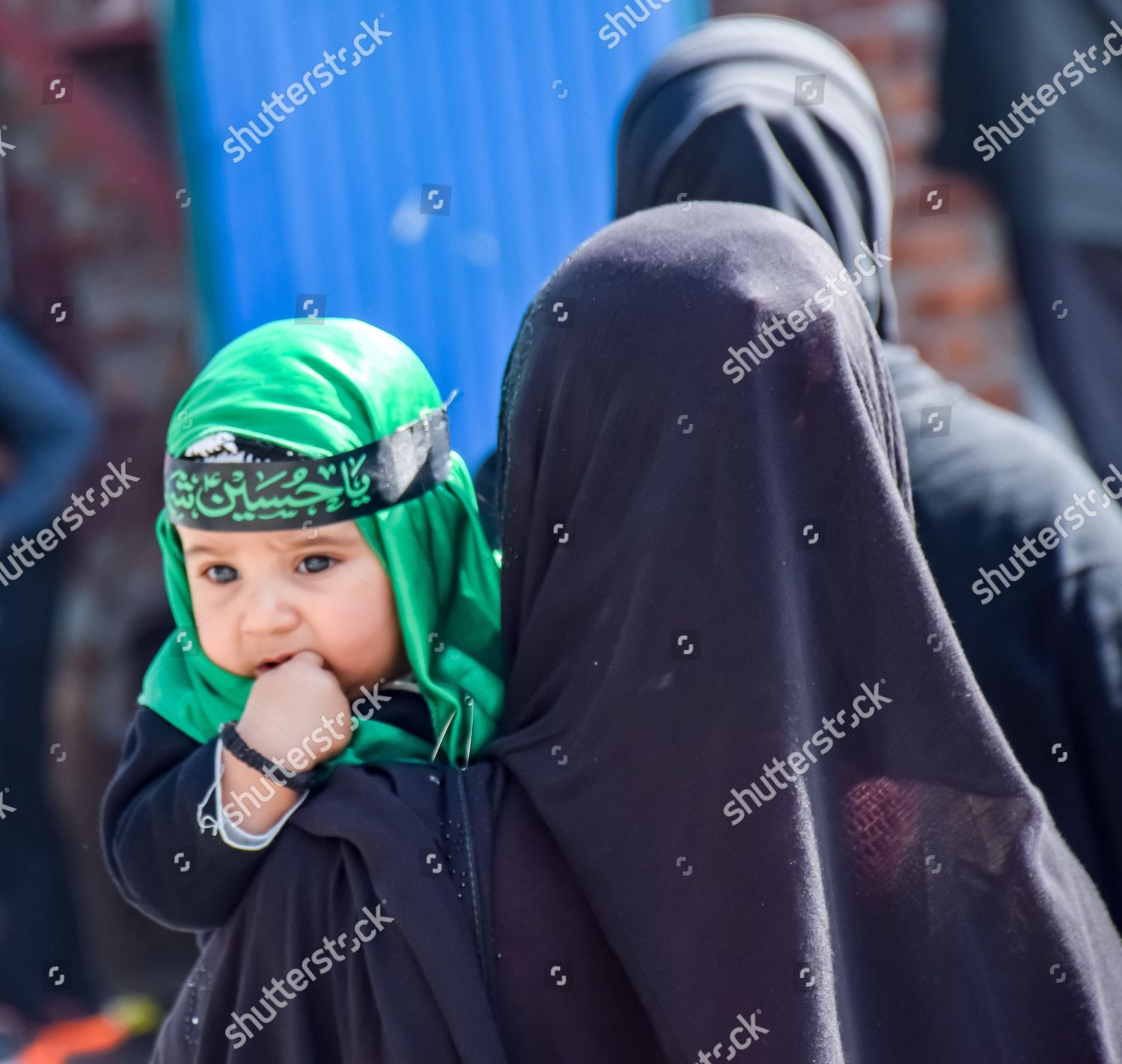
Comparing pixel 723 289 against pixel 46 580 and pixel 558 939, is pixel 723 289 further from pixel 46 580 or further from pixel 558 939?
pixel 46 580

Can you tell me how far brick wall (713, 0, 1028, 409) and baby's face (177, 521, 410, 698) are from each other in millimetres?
2523

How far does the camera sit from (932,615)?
115 cm

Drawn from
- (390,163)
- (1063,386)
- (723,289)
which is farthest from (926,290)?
(723,289)

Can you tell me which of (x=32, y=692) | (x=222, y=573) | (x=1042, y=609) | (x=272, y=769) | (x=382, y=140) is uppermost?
(x=382, y=140)

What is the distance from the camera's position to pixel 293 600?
133cm

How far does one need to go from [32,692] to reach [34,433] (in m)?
0.69

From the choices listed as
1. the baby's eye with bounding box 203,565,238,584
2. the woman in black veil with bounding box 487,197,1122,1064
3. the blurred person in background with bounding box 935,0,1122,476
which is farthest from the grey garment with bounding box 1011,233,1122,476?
the baby's eye with bounding box 203,565,238,584

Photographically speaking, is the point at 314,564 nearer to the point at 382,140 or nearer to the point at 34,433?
the point at 382,140

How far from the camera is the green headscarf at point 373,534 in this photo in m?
1.33

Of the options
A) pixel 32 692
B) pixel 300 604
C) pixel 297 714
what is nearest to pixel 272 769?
pixel 297 714

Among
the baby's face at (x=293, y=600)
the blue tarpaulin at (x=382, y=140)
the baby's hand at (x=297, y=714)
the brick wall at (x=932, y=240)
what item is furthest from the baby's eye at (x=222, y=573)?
the brick wall at (x=932, y=240)

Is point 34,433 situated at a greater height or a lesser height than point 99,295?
lesser

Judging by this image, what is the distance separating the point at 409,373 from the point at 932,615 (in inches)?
24.3

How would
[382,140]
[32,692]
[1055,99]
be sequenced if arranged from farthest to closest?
[32,692] → [1055,99] → [382,140]
